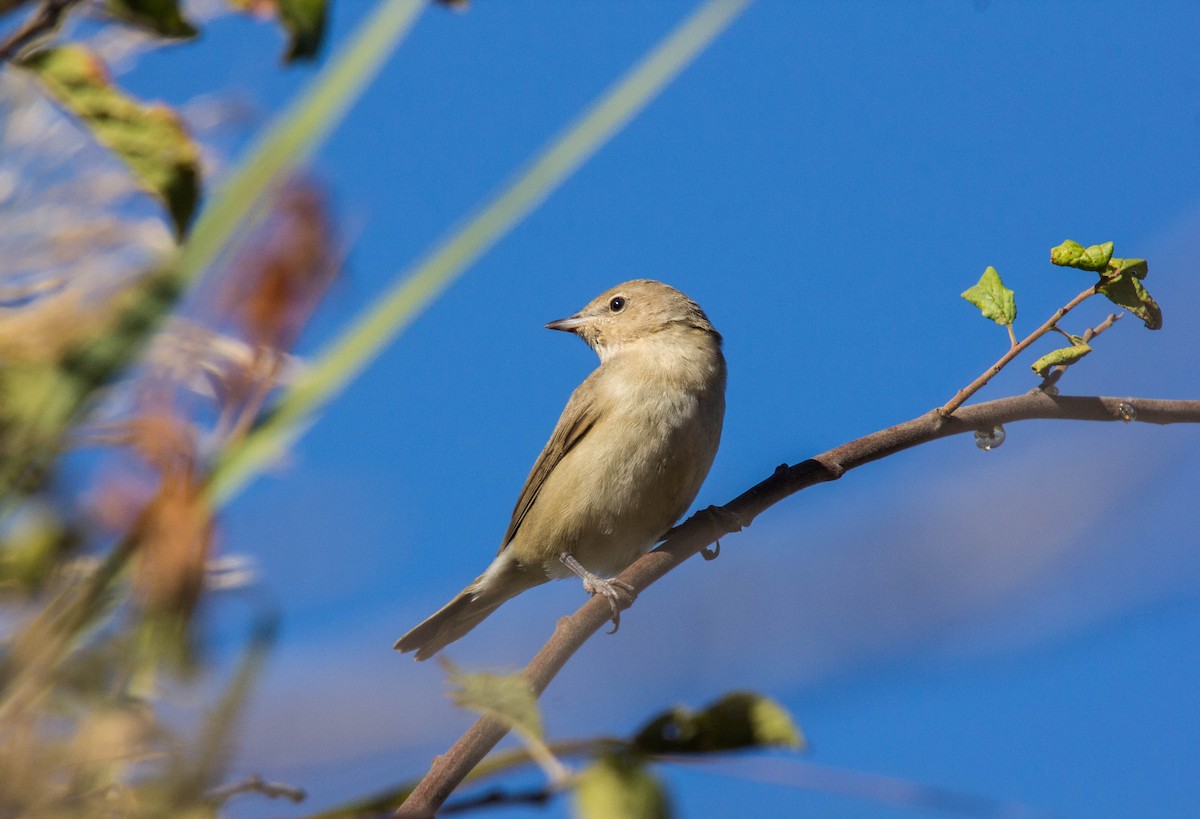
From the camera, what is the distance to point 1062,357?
210 centimetres

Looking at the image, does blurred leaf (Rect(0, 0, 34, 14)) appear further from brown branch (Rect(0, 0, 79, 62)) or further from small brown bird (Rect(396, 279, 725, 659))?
small brown bird (Rect(396, 279, 725, 659))

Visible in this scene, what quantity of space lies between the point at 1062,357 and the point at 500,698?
1410 mm

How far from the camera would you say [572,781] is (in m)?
0.98

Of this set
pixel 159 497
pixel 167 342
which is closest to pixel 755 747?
pixel 159 497

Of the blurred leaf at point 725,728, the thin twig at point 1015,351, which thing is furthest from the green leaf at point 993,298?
the blurred leaf at point 725,728

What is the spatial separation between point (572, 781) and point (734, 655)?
2.00 m

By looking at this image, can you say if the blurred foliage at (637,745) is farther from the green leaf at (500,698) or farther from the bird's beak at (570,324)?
the bird's beak at (570,324)

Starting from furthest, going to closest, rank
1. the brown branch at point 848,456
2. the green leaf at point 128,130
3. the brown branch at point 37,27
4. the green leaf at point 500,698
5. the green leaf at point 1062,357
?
the green leaf at point 1062,357
the brown branch at point 848,456
the green leaf at point 128,130
the brown branch at point 37,27
the green leaf at point 500,698

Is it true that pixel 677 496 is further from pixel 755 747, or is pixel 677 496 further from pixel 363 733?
pixel 755 747

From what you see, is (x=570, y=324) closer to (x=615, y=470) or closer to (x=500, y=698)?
(x=615, y=470)

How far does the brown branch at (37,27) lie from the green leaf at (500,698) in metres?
0.75

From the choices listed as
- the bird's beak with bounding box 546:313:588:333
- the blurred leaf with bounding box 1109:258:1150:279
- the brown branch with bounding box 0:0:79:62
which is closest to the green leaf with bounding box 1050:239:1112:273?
the blurred leaf with bounding box 1109:258:1150:279

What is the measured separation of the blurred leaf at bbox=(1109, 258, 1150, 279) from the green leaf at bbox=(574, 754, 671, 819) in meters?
1.53

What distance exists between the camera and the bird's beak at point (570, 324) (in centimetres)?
580
